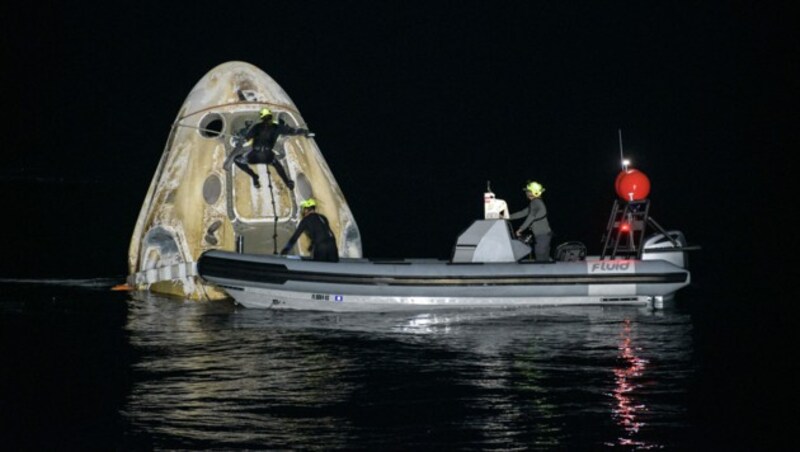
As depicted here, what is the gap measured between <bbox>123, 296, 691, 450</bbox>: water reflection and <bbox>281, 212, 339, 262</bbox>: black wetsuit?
3.21 ft

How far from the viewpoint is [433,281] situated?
19344 mm

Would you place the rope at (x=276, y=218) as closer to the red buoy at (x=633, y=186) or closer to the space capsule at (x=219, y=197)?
the space capsule at (x=219, y=197)

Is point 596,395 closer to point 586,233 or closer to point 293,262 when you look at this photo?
point 293,262

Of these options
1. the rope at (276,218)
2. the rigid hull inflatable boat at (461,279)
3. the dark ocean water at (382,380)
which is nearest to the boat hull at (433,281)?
the rigid hull inflatable boat at (461,279)

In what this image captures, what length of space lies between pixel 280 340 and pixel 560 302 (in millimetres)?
5214

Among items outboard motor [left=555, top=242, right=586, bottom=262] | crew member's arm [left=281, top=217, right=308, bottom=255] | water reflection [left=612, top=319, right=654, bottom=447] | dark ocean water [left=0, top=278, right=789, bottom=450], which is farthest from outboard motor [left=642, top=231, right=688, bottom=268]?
crew member's arm [left=281, top=217, right=308, bottom=255]

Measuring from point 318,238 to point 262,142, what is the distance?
2.36 meters

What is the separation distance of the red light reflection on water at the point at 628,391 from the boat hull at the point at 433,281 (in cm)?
240

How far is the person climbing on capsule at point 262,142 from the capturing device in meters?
20.7

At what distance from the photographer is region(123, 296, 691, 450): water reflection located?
37.5 ft

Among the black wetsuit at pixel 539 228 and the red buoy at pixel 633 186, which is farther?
the black wetsuit at pixel 539 228

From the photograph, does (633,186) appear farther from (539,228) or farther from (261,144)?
(261,144)

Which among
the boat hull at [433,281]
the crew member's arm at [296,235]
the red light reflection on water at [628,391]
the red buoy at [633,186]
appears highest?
the red buoy at [633,186]

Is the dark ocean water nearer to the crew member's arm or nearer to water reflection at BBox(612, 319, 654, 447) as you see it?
water reflection at BBox(612, 319, 654, 447)
